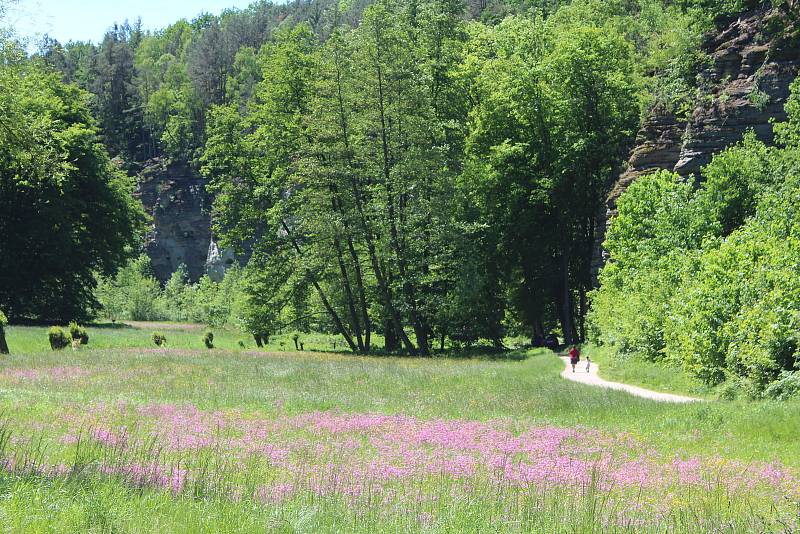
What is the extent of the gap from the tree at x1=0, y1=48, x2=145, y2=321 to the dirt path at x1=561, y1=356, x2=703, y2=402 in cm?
3095

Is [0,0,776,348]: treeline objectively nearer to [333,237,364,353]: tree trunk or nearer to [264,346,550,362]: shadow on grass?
[333,237,364,353]: tree trunk

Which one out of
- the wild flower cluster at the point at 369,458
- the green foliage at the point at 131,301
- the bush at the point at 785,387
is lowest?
the wild flower cluster at the point at 369,458

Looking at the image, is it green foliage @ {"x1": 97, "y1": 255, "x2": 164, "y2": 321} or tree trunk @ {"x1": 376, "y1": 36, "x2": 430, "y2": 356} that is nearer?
tree trunk @ {"x1": 376, "y1": 36, "x2": 430, "y2": 356}

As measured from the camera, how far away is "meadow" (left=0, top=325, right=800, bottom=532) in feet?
24.4

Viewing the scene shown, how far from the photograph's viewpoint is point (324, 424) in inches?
643

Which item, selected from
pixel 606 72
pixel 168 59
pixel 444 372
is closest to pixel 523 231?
pixel 606 72

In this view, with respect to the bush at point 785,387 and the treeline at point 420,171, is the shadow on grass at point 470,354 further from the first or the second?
the bush at point 785,387

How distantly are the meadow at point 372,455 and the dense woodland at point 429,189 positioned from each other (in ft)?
47.1

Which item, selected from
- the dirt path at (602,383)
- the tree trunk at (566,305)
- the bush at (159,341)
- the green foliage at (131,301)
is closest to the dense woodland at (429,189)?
the tree trunk at (566,305)

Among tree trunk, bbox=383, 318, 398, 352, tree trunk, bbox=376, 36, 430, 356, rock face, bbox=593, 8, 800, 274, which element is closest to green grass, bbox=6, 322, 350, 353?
tree trunk, bbox=383, 318, 398, 352

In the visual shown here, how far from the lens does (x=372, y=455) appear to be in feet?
41.6

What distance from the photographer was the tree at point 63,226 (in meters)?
50.4

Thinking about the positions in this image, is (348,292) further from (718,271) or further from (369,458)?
(369,458)

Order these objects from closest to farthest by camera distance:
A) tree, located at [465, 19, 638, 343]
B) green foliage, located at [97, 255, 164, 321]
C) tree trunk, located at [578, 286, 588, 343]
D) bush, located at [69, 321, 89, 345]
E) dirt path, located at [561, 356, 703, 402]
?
dirt path, located at [561, 356, 703, 402], bush, located at [69, 321, 89, 345], tree, located at [465, 19, 638, 343], tree trunk, located at [578, 286, 588, 343], green foliage, located at [97, 255, 164, 321]
